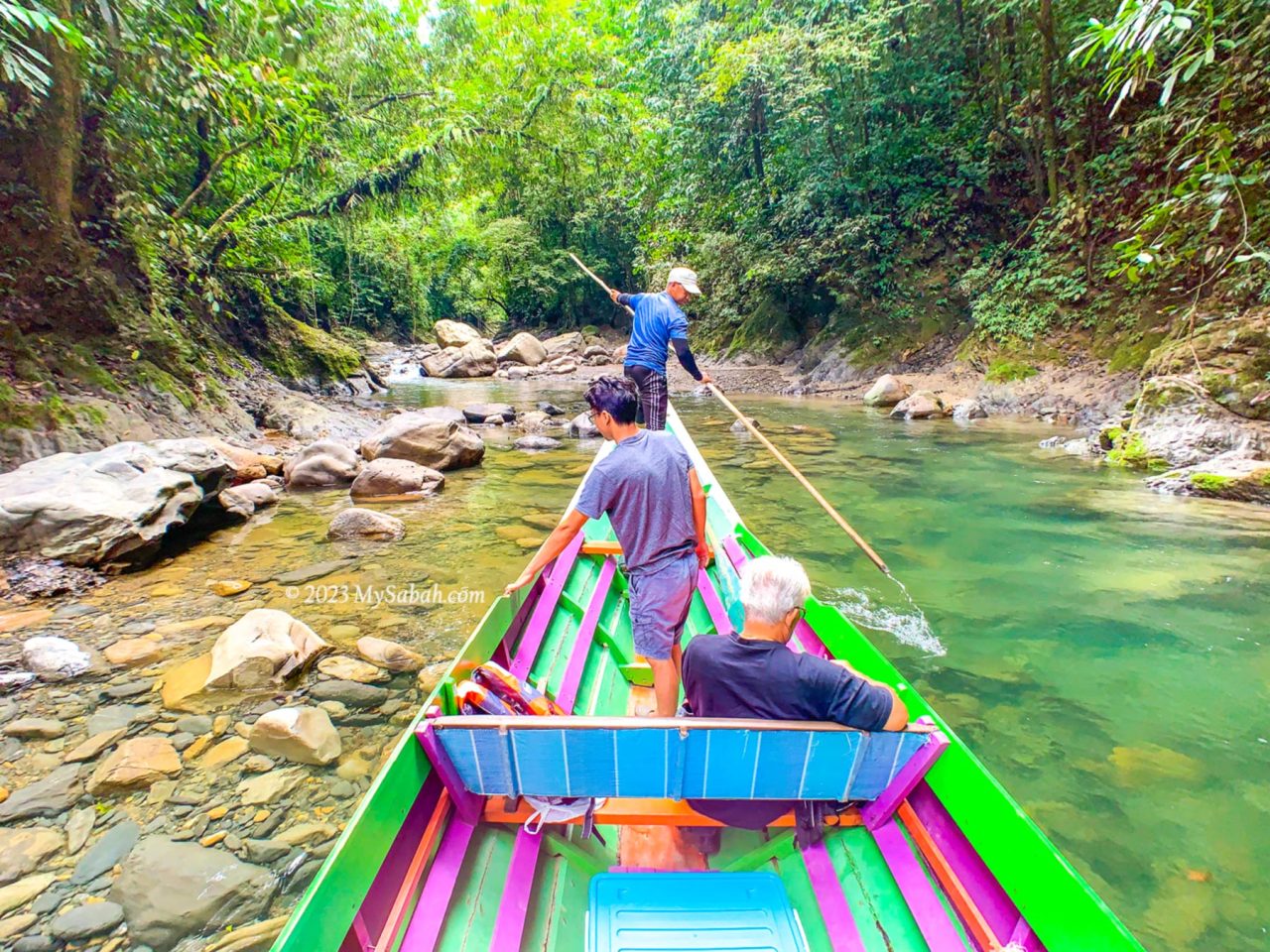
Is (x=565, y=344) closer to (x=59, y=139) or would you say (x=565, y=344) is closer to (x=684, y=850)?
(x=59, y=139)

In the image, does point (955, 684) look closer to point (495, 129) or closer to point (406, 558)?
point (406, 558)

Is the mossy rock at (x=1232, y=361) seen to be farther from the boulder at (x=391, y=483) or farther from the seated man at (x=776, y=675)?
the boulder at (x=391, y=483)

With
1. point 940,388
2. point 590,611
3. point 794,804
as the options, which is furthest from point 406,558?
point 940,388

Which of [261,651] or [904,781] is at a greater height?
[904,781]

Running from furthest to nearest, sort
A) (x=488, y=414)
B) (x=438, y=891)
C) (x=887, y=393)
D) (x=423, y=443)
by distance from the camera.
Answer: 1. (x=887, y=393)
2. (x=488, y=414)
3. (x=423, y=443)
4. (x=438, y=891)

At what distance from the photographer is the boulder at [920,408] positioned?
1257 centimetres

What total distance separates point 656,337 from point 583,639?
2443mm

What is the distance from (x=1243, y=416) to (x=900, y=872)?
859 cm

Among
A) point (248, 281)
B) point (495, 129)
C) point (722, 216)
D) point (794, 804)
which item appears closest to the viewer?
point (794, 804)

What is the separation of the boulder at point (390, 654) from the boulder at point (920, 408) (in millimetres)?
11069

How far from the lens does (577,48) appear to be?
15.9 m

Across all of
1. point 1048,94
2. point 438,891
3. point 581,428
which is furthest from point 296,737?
point 1048,94

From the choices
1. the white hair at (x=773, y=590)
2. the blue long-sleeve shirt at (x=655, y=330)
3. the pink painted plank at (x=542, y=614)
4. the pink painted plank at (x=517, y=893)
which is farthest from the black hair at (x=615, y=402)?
the blue long-sleeve shirt at (x=655, y=330)

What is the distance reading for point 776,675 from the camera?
1906 mm
